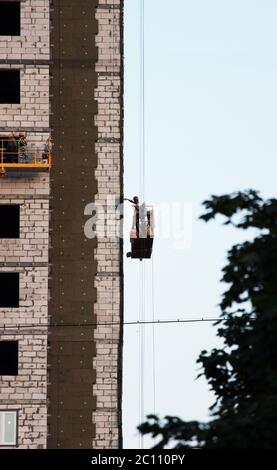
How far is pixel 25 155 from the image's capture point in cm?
7738

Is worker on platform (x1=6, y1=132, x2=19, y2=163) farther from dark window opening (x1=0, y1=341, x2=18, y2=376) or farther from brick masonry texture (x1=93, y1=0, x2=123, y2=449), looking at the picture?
dark window opening (x1=0, y1=341, x2=18, y2=376)

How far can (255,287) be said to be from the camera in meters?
43.5

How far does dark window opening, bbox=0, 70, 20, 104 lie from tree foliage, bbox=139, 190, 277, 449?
1418 inches

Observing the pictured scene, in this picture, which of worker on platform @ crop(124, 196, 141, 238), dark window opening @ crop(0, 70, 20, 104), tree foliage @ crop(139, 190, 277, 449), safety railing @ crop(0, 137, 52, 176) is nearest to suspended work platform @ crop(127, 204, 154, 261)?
worker on platform @ crop(124, 196, 141, 238)

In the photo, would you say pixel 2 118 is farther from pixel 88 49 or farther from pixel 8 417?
pixel 8 417

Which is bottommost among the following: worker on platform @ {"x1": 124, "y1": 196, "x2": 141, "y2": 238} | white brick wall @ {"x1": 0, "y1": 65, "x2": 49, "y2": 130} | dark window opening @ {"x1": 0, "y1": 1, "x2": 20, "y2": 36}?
worker on platform @ {"x1": 124, "y1": 196, "x2": 141, "y2": 238}

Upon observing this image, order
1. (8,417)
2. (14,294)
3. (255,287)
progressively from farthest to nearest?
(14,294) < (8,417) < (255,287)

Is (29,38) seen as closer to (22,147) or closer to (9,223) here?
(22,147)

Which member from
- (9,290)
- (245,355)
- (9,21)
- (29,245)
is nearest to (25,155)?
(29,245)

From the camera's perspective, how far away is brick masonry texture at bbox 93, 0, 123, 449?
7544 centimetres

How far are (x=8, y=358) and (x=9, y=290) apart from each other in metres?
3.20
